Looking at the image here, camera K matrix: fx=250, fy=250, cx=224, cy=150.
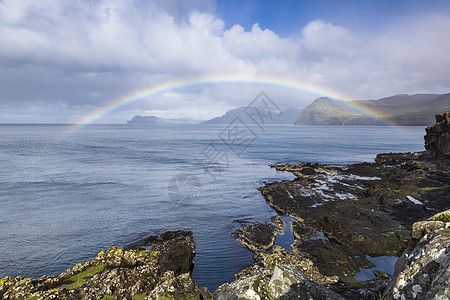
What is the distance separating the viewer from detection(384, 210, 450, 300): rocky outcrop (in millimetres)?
5662

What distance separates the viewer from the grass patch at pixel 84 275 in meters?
14.9

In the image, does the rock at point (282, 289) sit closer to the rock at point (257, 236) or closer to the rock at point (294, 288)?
the rock at point (294, 288)

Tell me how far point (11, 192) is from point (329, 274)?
51.2 m

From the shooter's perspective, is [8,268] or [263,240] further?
[263,240]

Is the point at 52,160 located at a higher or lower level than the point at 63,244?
higher

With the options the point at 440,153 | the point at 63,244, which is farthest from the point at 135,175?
the point at 440,153

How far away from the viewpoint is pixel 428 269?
6.67 meters

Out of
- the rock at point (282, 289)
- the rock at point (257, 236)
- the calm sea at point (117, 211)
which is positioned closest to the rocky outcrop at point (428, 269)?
the rock at point (282, 289)

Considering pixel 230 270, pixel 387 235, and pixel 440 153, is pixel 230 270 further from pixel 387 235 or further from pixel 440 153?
pixel 440 153

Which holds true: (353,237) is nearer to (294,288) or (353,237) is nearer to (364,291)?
(364,291)

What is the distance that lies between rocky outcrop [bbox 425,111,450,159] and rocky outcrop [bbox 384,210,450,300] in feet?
212

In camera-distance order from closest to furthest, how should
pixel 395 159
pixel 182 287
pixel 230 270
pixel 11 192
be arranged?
1. pixel 182 287
2. pixel 230 270
3. pixel 11 192
4. pixel 395 159

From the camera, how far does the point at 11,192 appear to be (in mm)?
43312

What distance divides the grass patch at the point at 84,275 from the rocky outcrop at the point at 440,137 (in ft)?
230
